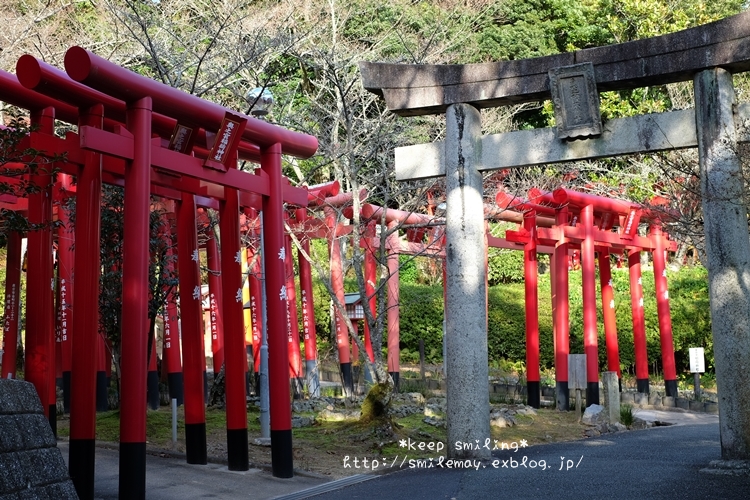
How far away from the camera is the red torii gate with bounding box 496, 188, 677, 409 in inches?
735

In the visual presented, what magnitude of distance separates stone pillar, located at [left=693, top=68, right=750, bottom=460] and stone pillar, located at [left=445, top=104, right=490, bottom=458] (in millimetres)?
2578

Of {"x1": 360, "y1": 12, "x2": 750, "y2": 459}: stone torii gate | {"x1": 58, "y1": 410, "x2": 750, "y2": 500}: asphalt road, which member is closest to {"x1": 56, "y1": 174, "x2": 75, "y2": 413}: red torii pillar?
{"x1": 58, "y1": 410, "x2": 750, "y2": 500}: asphalt road

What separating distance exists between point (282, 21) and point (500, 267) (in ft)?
50.2

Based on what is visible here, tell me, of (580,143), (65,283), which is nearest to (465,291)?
(580,143)

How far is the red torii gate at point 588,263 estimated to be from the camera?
18.7 meters

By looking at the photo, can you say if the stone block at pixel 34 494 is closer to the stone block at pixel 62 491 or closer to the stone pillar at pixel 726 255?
the stone block at pixel 62 491

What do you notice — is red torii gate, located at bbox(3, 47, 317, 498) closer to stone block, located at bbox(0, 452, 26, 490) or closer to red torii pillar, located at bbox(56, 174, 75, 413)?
stone block, located at bbox(0, 452, 26, 490)

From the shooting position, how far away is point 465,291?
10438 millimetres

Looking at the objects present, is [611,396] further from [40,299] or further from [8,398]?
[8,398]

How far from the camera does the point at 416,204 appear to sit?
15789 millimetres

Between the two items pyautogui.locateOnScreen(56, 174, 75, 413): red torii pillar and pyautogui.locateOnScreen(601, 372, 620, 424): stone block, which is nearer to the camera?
pyautogui.locateOnScreen(56, 174, 75, 413): red torii pillar

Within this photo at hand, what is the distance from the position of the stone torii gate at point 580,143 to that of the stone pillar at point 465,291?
0.01 meters

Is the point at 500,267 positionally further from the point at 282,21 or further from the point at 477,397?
the point at 477,397

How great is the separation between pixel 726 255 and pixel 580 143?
203cm
